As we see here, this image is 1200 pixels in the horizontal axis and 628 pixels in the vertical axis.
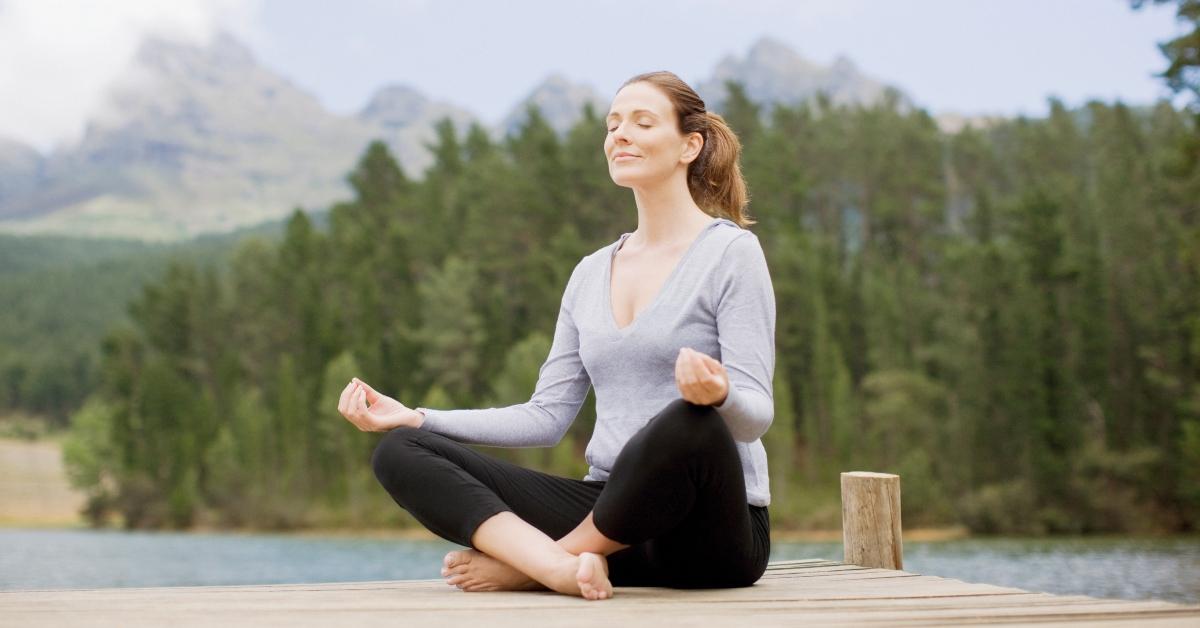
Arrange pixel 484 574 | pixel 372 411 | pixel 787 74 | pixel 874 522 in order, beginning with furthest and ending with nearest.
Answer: pixel 787 74
pixel 874 522
pixel 372 411
pixel 484 574

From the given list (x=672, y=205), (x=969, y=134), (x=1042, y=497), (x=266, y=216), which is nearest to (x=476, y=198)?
(x=969, y=134)

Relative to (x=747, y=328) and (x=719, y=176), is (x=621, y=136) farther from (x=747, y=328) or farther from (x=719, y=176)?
(x=747, y=328)

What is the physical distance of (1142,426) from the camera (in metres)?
35.1

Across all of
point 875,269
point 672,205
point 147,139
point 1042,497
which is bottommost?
point 1042,497

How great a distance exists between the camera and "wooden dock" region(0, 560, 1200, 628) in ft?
8.12

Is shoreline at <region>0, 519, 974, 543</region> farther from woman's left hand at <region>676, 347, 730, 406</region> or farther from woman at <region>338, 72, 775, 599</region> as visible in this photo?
woman's left hand at <region>676, 347, 730, 406</region>

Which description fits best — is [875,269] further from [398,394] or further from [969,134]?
[398,394]

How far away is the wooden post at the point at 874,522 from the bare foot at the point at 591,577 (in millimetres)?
1458

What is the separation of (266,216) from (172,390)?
11536 cm

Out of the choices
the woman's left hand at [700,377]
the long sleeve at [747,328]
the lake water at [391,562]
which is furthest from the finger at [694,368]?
the lake water at [391,562]

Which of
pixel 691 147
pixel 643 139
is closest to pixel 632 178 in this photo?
pixel 643 139

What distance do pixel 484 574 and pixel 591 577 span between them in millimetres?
333

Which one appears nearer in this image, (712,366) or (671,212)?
(712,366)

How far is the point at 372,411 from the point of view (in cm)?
314
